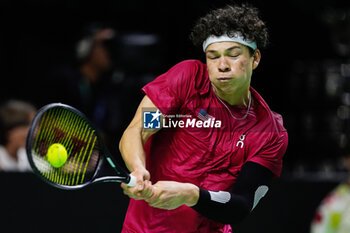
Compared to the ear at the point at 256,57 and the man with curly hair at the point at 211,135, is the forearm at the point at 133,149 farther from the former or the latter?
the ear at the point at 256,57

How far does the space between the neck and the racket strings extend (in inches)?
18.7

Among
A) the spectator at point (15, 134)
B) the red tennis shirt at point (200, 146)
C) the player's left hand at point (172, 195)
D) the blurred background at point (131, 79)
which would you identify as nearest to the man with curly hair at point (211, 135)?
the red tennis shirt at point (200, 146)

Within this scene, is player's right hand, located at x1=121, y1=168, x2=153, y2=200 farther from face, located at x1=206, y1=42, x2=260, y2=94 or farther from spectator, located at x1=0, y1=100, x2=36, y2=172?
spectator, located at x1=0, y1=100, x2=36, y2=172

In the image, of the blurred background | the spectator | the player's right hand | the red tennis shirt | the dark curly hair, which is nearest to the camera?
the player's right hand

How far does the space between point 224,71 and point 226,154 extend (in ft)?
1.04

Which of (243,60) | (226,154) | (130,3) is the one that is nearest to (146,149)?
(226,154)

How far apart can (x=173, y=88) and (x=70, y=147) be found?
1.38ft

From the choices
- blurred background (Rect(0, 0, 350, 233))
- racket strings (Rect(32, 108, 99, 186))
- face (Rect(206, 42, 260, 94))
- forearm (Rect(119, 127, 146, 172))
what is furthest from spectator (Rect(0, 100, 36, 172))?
face (Rect(206, 42, 260, 94))

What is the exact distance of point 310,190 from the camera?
14.5 feet

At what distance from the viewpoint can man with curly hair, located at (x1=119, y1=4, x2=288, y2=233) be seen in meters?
2.56

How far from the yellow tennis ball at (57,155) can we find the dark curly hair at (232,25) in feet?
2.06

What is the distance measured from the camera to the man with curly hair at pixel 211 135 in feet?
8.39

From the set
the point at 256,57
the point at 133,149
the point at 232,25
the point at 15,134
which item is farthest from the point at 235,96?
the point at 15,134

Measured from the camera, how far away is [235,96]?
104 inches
